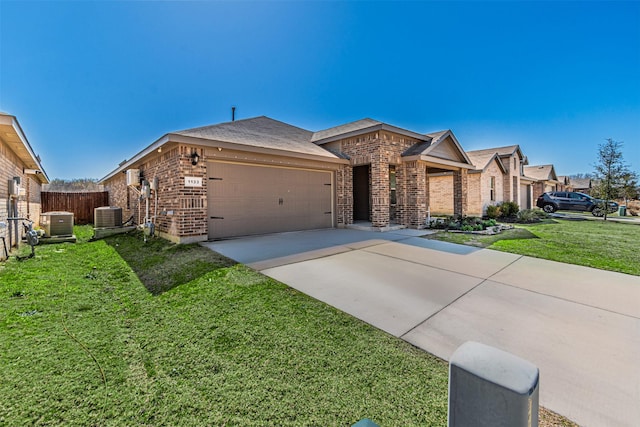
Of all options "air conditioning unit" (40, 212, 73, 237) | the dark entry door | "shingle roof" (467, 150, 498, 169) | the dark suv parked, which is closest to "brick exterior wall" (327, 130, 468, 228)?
the dark entry door

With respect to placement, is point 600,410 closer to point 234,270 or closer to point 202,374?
point 202,374

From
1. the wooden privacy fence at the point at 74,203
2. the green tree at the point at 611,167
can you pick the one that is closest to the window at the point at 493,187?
the green tree at the point at 611,167

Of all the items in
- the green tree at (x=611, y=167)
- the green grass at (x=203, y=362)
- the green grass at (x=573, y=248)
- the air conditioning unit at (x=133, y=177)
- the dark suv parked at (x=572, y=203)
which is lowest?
the green grass at (x=203, y=362)

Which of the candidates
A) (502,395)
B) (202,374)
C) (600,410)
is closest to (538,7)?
(600,410)

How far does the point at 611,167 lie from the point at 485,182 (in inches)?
320

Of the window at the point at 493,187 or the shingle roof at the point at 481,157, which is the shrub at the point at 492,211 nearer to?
the shingle roof at the point at 481,157

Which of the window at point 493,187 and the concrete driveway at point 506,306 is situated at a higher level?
the window at point 493,187

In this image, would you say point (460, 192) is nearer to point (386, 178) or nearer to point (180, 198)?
point (386, 178)

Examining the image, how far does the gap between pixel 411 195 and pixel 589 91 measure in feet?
47.8

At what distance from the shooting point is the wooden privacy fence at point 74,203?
15.1 meters

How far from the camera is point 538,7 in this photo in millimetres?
8695

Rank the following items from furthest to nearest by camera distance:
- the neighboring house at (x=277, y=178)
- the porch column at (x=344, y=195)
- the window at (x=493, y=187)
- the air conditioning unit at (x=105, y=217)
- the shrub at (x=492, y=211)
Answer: the window at (x=493, y=187), the shrub at (x=492, y=211), the porch column at (x=344, y=195), the air conditioning unit at (x=105, y=217), the neighboring house at (x=277, y=178)

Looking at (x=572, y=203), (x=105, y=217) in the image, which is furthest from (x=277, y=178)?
(x=572, y=203)

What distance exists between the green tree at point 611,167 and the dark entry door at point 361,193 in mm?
16141
